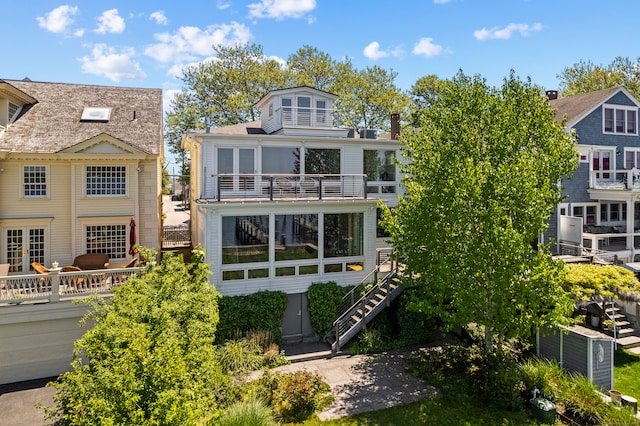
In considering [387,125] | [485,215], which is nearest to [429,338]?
[485,215]

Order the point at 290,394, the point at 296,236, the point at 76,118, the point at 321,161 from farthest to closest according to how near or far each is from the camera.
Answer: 1. the point at 321,161
2. the point at 76,118
3. the point at 296,236
4. the point at 290,394

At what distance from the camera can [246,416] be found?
1028cm

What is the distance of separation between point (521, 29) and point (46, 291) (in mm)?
23984

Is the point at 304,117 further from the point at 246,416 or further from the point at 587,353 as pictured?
the point at 587,353

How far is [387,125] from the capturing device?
137 ft

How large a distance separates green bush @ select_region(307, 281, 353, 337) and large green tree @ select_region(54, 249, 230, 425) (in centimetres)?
648

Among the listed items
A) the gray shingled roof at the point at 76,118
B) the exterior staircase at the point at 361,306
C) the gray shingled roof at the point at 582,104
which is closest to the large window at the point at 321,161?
the exterior staircase at the point at 361,306

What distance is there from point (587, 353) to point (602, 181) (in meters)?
15.0

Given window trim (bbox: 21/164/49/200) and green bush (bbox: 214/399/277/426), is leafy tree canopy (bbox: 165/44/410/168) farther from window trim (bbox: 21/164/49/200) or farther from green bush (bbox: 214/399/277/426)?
green bush (bbox: 214/399/277/426)

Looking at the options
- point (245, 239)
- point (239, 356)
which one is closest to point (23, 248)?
point (245, 239)

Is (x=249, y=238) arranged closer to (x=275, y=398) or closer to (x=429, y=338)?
(x=275, y=398)

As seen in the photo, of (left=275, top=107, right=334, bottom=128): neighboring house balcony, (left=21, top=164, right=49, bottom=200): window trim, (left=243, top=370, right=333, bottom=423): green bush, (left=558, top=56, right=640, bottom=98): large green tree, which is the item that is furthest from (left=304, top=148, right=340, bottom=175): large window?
(left=558, top=56, right=640, bottom=98): large green tree

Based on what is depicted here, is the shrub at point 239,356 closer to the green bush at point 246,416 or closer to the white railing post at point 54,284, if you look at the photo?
the green bush at point 246,416

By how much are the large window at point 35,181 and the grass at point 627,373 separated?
2477 centimetres
